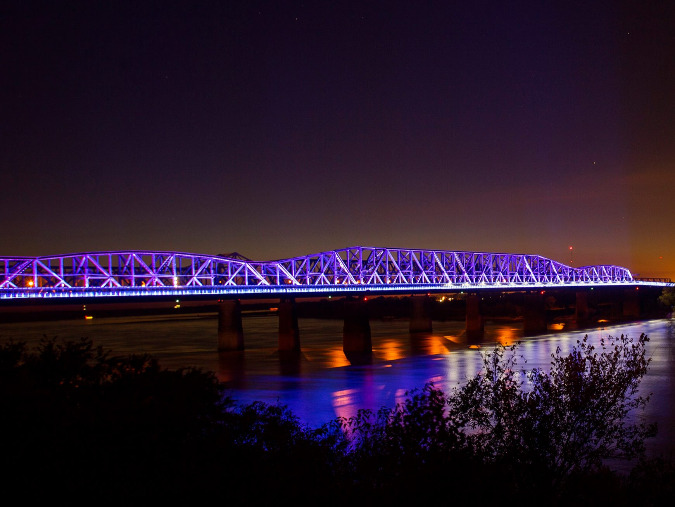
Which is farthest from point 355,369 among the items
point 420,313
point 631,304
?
point 631,304

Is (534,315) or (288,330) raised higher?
(534,315)

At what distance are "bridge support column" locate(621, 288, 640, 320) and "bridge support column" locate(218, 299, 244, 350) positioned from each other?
91.1 m

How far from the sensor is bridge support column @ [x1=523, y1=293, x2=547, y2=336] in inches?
4628

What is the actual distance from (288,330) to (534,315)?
174ft

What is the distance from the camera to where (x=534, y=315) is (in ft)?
397

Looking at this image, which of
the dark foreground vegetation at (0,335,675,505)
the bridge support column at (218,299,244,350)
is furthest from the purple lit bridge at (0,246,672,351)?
the dark foreground vegetation at (0,335,675,505)

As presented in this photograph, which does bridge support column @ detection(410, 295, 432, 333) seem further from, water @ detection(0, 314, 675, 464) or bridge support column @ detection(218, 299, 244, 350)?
bridge support column @ detection(218, 299, 244, 350)

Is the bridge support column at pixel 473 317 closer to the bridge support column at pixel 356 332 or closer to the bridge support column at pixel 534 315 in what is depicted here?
the bridge support column at pixel 534 315

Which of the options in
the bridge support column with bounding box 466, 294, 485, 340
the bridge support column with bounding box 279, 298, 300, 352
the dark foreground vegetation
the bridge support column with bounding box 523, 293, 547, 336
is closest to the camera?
the dark foreground vegetation

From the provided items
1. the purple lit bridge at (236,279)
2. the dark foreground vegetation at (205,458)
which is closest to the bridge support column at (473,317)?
the purple lit bridge at (236,279)

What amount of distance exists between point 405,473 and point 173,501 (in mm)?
3710

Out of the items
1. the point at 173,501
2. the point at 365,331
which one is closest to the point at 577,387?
the point at 173,501

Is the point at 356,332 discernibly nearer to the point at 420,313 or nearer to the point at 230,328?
the point at 230,328

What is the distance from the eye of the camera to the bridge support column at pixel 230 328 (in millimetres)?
84562
